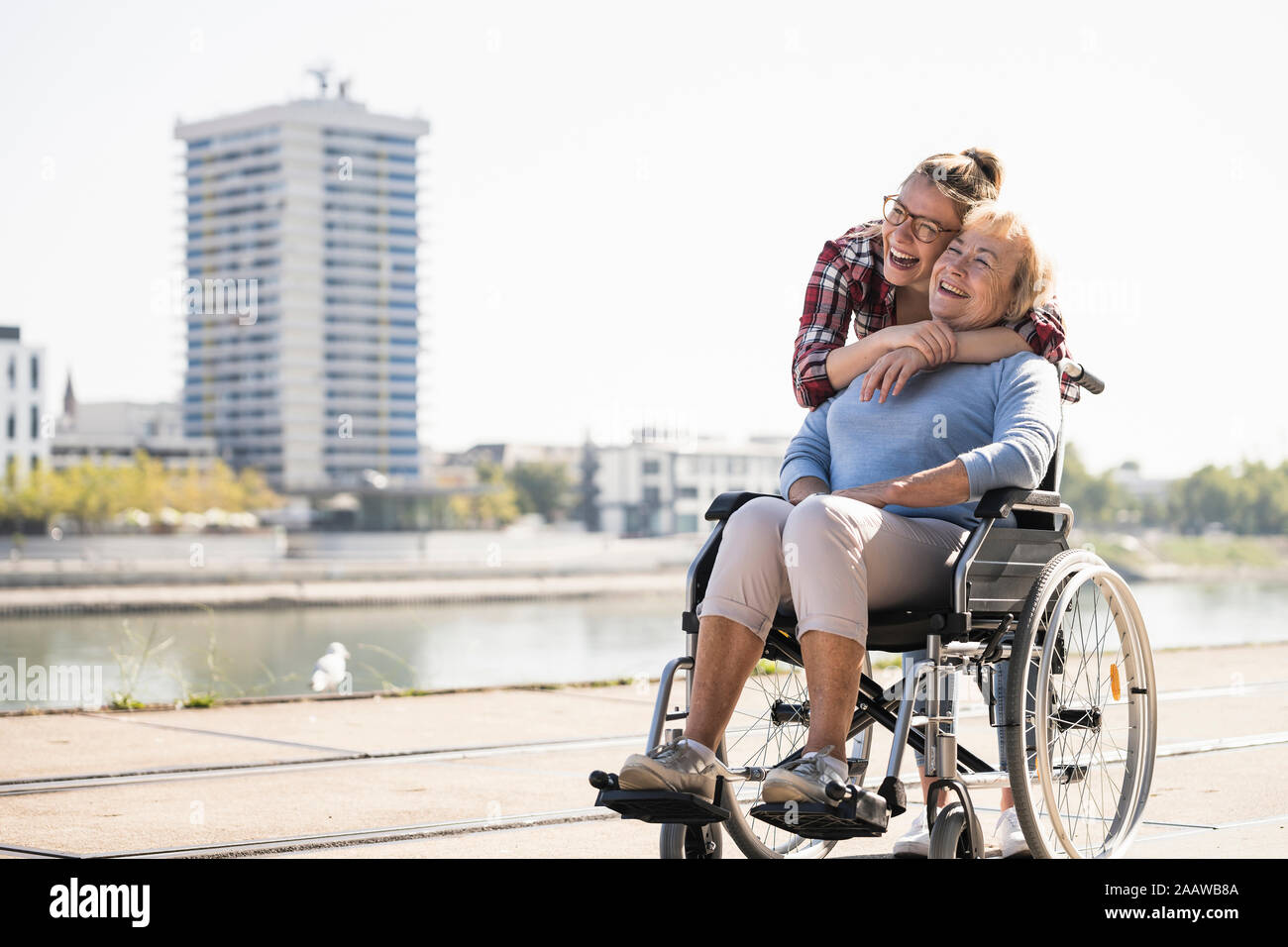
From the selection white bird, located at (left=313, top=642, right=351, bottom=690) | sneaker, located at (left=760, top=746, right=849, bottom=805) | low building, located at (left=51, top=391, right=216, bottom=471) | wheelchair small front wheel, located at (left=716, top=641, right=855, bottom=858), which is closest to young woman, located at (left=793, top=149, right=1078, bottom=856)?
wheelchair small front wheel, located at (left=716, top=641, right=855, bottom=858)

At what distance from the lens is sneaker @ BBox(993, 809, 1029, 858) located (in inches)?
112

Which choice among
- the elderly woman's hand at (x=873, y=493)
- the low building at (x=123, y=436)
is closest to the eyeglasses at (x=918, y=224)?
the elderly woman's hand at (x=873, y=493)

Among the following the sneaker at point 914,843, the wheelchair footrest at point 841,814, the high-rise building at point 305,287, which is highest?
the high-rise building at point 305,287

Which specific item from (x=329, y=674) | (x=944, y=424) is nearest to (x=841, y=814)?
(x=944, y=424)

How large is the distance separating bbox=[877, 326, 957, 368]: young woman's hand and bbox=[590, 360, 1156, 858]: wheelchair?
0.25 meters

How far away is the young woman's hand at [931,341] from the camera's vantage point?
9.42ft

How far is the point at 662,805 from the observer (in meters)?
2.46

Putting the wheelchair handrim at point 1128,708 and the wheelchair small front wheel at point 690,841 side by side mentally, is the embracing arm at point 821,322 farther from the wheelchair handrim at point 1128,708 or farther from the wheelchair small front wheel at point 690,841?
the wheelchair small front wheel at point 690,841

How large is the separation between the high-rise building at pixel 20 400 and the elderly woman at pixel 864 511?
77285 mm

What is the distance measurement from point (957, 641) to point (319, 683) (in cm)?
596

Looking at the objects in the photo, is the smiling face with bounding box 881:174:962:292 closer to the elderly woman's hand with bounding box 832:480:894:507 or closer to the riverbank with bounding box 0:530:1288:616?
the elderly woman's hand with bounding box 832:480:894:507

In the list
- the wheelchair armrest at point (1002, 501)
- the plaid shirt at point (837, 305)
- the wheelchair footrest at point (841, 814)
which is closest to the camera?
the wheelchair footrest at point (841, 814)
